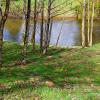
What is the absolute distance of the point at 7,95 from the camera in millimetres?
13039

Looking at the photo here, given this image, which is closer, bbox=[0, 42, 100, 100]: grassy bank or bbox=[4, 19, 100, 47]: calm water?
bbox=[0, 42, 100, 100]: grassy bank

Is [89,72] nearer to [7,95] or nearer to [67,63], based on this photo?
[67,63]

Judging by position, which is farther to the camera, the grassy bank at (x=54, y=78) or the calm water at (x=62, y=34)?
the calm water at (x=62, y=34)

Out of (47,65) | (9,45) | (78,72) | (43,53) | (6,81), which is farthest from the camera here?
(9,45)

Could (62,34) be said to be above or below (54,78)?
above

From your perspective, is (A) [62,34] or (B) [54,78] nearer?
(B) [54,78]

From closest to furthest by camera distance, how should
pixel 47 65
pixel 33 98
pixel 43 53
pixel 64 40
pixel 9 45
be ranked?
pixel 33 98
pixel 47 65
pixel 43 53
pixel 9 45
pixel 64 40

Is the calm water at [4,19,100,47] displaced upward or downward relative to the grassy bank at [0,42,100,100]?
upward

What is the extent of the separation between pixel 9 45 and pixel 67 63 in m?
18.3

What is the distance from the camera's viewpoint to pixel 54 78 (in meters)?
20.1

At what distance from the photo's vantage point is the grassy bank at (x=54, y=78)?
13.1 meters

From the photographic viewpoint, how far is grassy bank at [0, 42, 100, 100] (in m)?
13.1

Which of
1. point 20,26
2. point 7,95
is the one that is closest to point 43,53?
point 7,95

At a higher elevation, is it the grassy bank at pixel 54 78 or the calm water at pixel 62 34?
the calm water at pixel 62 34
